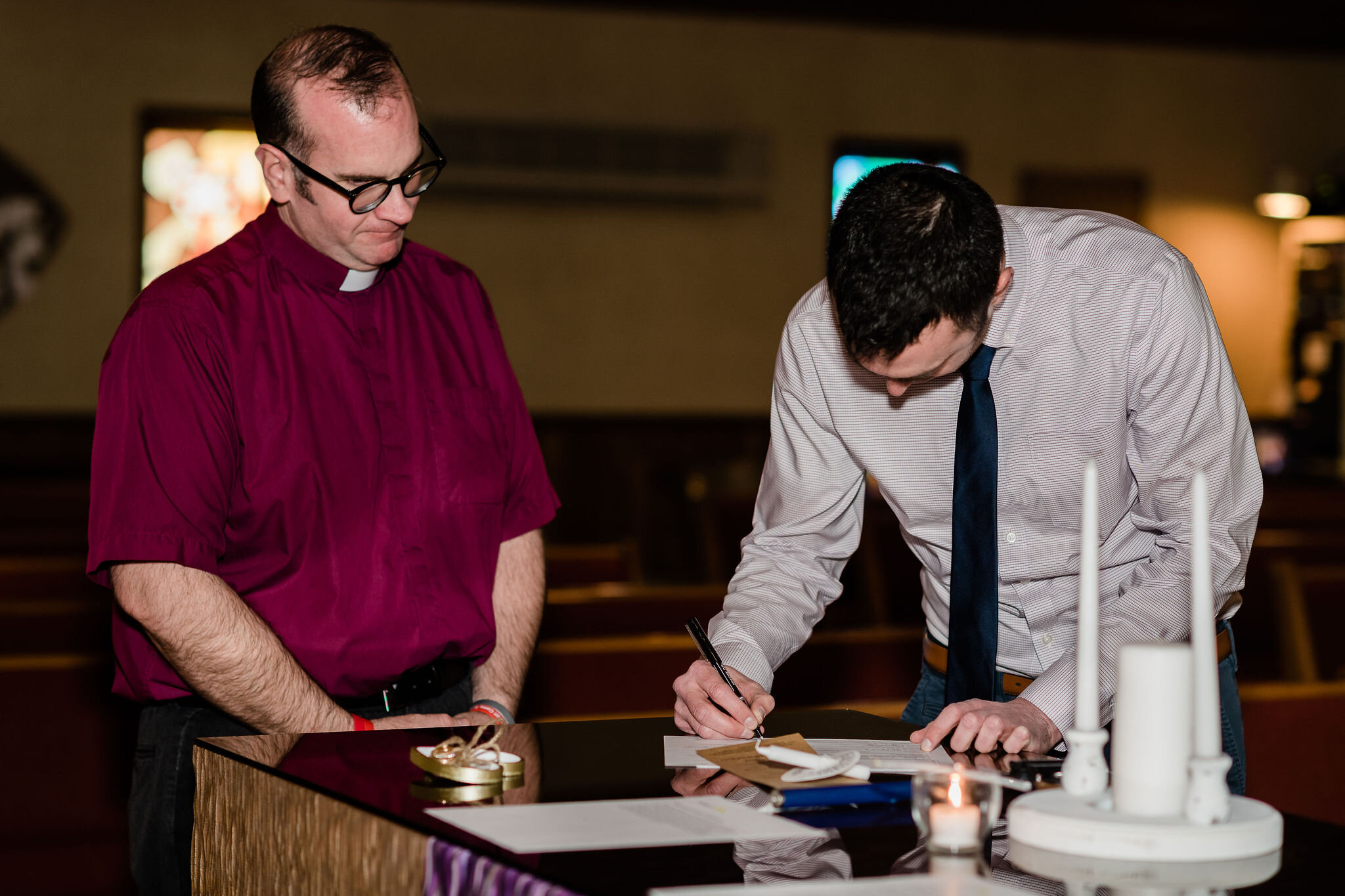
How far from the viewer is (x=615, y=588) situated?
13.5ft

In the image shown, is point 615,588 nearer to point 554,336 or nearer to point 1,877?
point 1,877

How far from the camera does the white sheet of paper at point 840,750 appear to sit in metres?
1.44

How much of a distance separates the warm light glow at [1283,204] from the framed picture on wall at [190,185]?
624 centimetres

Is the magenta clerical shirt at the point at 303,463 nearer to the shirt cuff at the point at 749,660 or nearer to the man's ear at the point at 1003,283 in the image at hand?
the shirt cuff at the point at 749,660

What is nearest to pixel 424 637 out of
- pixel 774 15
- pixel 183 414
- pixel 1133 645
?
pixel 183 414

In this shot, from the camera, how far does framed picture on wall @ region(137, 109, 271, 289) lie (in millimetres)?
7551

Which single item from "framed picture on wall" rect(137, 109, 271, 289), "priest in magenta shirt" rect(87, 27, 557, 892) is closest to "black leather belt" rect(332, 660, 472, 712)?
"priest in magenta shirt" rect(87, 27, 557, 892)

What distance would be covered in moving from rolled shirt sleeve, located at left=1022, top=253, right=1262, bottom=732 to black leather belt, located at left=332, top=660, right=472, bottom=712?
Result: 2.79 feet

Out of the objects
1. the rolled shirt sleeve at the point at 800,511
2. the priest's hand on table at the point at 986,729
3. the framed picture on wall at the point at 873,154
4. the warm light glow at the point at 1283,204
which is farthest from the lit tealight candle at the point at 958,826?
the warm light glow at the point at 1283,204

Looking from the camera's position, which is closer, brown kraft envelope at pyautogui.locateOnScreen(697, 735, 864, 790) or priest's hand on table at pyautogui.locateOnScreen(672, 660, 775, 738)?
brown kraft envelope at pyautogui.locateOnScreen(697, 735, 864, 790)

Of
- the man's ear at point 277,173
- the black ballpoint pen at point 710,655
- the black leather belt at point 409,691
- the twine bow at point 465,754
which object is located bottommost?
the black leather belt at point 409,691

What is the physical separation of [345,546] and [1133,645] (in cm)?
115

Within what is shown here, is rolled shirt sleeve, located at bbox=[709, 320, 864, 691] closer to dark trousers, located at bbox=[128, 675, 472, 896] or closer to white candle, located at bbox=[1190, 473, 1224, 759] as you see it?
dark trousers, located at bbox=[128, 675, 472, 896]

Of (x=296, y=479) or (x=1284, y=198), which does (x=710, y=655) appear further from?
(x=1284, y=198)
